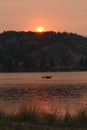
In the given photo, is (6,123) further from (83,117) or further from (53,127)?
(83,117)

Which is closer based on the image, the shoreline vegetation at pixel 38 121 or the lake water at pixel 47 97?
the shoreline vegetation at pixel 38 121

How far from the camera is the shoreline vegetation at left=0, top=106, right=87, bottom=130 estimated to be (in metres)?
15.1

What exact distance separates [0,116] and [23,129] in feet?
10.0

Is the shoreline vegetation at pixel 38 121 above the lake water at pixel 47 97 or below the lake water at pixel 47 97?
above

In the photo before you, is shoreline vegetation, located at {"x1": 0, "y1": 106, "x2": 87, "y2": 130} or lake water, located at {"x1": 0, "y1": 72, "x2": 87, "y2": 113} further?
lake water, located at {"x1": 0, "y1": 72, "x2": 87, "y2": 113}

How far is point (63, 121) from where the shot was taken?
16.6 metres

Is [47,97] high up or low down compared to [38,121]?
down

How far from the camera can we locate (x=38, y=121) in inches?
652

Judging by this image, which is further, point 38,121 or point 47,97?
point 47,97

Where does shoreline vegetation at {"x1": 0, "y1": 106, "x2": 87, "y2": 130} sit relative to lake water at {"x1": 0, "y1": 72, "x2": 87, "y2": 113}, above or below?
above

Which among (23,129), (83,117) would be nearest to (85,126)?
(83,117)

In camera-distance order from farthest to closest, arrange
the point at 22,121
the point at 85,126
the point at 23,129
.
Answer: the point at 22,121 < the point at 85,126 < the point at 23,129

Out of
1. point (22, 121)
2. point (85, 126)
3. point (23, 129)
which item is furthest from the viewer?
point (22, 121)

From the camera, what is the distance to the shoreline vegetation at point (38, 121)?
49.5ft
